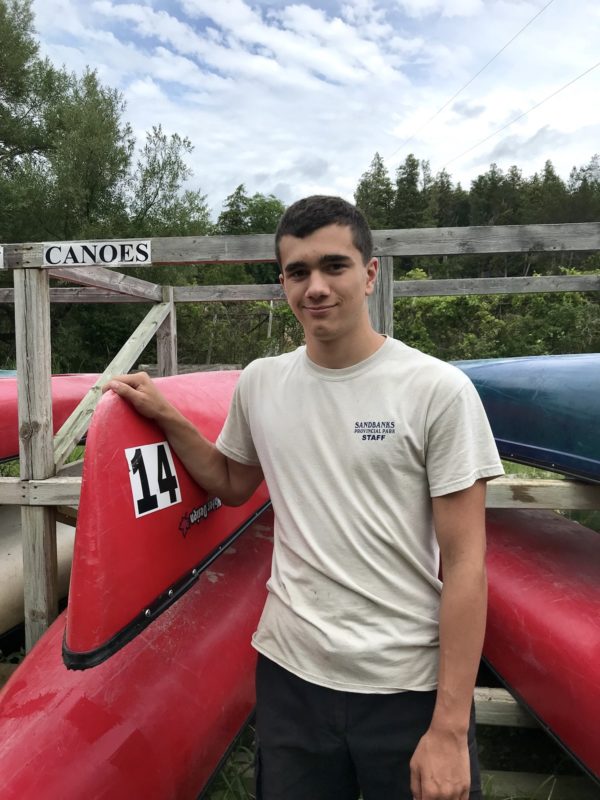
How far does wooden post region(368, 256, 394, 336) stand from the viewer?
2984 millimetres

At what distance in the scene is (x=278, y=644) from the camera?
145cm

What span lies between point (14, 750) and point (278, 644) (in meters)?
1.04

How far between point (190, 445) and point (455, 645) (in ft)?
3.16

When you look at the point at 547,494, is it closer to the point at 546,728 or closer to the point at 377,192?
the point at 546,728

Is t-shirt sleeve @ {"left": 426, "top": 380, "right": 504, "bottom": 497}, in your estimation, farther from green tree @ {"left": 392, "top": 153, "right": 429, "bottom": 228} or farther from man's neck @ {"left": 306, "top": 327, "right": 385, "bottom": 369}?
green tree @ {"left": 392, "top": 153, "right": 429, "bottom": 228}

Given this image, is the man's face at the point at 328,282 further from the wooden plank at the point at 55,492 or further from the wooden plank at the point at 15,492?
the wooden plank at the point at 15,492

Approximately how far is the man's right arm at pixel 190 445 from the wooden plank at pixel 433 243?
1.32m

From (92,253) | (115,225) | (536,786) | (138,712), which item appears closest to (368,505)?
(138,712)

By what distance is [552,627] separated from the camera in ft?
7.75

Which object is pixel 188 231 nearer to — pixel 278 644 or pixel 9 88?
pixel 9 88

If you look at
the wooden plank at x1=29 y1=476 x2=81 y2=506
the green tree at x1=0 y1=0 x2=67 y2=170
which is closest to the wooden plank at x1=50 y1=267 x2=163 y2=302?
the wooden plank at x1=29 y1=476 x2=81 y2=506

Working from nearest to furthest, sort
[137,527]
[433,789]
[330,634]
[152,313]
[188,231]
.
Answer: [433,789]
[330,634]
[137,527]
[152,313]
[188,231]

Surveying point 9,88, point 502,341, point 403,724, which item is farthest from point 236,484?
point 9,88

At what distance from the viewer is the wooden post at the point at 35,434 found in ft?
9.35
